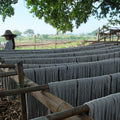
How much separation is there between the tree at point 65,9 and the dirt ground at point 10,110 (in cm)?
637

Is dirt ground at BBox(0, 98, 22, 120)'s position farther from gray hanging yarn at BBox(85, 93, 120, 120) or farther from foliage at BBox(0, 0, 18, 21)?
foliage at BBox(0, 0, 18, 21)

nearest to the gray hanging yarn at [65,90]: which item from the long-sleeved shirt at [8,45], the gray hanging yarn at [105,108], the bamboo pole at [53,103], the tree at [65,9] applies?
the bamboo pole at [53,103]

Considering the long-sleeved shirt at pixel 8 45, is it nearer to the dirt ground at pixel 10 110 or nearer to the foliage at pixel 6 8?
the dirt ground at pixel 10 110

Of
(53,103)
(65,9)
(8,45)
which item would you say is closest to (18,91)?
(53,103)

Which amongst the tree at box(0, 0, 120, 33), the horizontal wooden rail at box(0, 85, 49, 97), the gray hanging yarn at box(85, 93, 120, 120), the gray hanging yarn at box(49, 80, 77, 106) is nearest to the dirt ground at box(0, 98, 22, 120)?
the gray hanging yarn at box(49, 80, 77, 106)

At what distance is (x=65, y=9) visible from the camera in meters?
9.18

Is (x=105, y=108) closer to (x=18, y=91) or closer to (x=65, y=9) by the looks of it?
(x=18, y=91)

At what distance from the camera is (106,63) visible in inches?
123

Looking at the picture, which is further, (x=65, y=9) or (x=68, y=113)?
(x=65, y=9)

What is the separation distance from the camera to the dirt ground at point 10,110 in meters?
3.47

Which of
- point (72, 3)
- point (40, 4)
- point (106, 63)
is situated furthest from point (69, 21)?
point (106, 63)

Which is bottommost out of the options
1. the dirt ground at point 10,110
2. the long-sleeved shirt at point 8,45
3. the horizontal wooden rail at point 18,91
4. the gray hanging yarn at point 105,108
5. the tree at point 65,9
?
the dirt ground at point 10,110

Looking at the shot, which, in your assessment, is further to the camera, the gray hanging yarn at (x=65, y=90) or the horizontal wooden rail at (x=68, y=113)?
the gray hanging yarn at (x=65, y=90)

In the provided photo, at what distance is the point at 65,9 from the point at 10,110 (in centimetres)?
756
